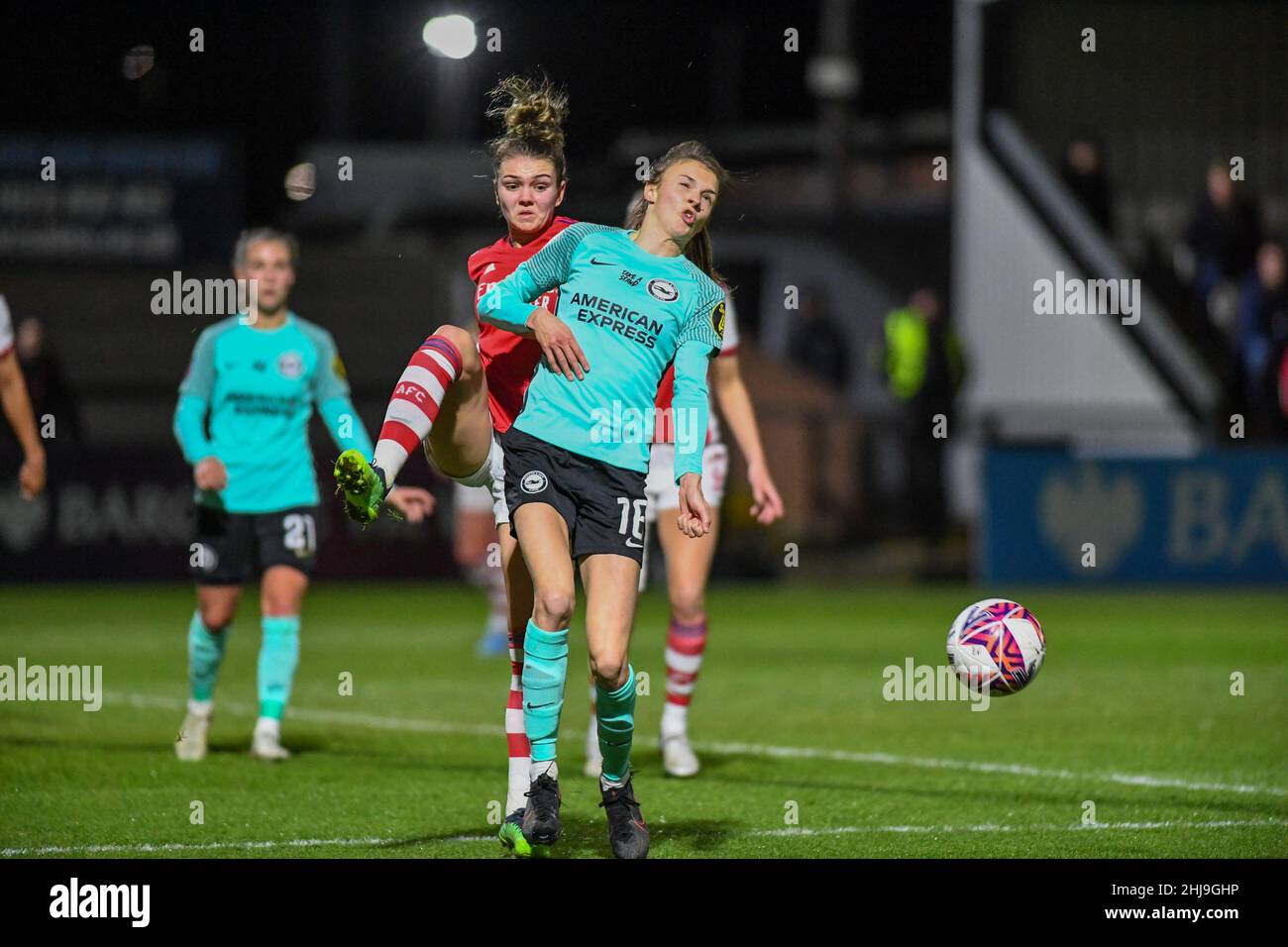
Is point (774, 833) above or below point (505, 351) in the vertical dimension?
below

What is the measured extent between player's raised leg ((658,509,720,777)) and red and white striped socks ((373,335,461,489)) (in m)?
2.26

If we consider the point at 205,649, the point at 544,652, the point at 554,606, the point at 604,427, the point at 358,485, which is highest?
the point at 604,427

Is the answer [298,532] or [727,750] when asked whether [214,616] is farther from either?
[727,750]

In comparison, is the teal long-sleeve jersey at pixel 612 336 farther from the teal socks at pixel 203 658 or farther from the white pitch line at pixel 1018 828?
the teal socks at pixel 203 658

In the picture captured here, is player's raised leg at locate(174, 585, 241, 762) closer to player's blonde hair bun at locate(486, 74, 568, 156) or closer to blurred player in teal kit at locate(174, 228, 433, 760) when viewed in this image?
blurred player in teal kit at locate(174, 228, 433, 760)

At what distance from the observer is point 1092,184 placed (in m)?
23.8

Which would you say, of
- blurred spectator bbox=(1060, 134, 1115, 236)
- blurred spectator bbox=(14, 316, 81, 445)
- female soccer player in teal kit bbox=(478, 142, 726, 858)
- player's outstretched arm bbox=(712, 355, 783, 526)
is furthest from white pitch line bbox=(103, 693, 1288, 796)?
blurred spectator bbox=(1060, 134, 1115, 236)

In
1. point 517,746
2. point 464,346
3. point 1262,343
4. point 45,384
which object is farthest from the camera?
point 1262,343

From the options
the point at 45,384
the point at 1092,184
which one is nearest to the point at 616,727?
the point at 45,384

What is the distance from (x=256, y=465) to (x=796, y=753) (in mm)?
2692

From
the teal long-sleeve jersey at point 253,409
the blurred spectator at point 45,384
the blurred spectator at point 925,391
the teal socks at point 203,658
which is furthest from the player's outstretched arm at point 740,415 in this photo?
the blurred spectator at point 925,391

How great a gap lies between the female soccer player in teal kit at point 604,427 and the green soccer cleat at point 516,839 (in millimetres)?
80

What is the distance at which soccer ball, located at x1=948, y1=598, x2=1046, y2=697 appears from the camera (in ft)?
24.5

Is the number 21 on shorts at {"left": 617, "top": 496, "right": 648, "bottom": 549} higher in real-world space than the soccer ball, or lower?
higher
